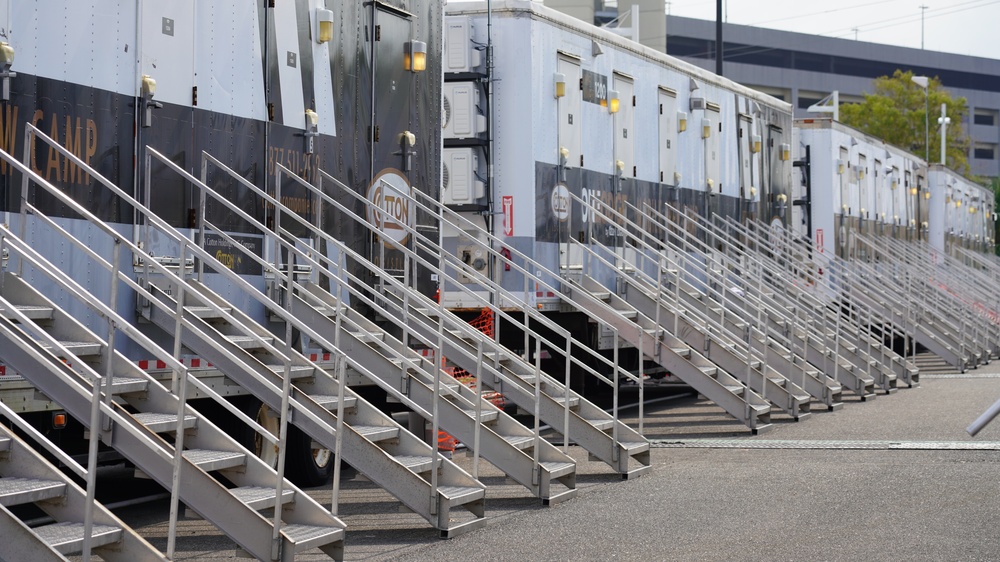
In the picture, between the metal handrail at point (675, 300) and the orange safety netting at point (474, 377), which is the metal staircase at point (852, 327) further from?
the orange safety netting at point (474, 377)

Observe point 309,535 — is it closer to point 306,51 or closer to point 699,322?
point 306,51

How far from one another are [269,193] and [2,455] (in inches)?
158

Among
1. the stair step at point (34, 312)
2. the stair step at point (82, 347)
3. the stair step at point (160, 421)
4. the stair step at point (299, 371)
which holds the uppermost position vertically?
the stair step at point (34, 312)

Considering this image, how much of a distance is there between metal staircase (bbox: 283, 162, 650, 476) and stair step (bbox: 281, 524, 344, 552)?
2.24 metres

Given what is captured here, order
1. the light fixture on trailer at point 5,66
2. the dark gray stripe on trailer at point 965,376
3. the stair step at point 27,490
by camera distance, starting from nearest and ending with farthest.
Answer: the stair step at point 27,490 < the light fixture on trailer at point 5,66 < the dark gray stripe on trailer at point 965,376

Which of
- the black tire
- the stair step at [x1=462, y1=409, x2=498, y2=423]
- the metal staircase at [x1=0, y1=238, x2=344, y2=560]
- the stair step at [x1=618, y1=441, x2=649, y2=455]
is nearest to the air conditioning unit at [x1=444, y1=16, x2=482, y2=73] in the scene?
the stair step at [x1=618, y1=441, x2=649, y2=455]

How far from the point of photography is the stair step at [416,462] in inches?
342

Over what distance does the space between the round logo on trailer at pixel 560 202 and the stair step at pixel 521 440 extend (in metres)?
5.06

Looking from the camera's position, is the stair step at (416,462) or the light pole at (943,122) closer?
the stair step at (416,462)

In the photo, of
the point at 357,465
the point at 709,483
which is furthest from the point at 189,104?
the point at 709,483

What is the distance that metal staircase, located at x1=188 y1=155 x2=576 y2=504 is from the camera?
31.1 ft

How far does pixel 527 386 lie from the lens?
1101cm

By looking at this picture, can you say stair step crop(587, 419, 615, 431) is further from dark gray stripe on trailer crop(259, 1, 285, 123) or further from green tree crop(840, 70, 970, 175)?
green tree crop(840, 70, 970, 175)

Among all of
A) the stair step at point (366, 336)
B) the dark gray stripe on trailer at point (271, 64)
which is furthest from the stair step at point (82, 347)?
the dark gray stripe on trailer at point (271, 64)
